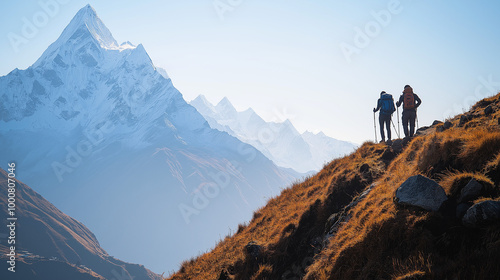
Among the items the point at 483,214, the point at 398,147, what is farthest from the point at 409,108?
the point at 483,214

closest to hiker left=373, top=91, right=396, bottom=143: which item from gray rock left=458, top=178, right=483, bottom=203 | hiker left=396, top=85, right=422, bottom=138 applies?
hiker left=396, top=85, right=422, bottom=138

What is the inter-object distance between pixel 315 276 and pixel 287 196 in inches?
367

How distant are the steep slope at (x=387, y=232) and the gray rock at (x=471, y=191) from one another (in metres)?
0.10

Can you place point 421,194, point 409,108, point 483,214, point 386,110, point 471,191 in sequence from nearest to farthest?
point 483,214
point 471,191
point 421,194
point 409,108
point 386,110

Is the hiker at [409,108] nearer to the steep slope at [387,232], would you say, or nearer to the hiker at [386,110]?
the hiker at [386,110]

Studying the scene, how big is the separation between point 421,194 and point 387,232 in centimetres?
125

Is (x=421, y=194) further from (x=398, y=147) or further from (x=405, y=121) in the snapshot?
(x=405, y=121)

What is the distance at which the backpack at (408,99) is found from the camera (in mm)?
17172

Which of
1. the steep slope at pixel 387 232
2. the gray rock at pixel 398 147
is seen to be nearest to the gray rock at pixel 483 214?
the steep slope at pixel 387 232

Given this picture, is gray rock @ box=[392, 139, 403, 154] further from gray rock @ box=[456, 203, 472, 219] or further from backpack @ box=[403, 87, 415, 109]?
gray rock @ box=[456, 203, 472, 219]

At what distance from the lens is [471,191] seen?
6285 mm

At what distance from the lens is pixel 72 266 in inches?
7466

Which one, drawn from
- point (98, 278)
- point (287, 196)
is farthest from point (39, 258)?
point (287, 196)

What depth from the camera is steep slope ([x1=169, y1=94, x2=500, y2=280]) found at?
5539mm
